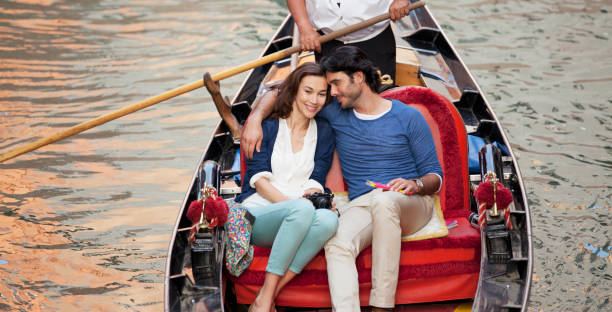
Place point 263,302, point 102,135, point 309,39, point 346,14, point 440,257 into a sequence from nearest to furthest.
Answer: point 263,302 → point 440,257 → point 309,39 → point 346,14 → point 102,135

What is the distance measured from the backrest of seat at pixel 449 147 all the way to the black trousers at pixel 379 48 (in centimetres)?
32

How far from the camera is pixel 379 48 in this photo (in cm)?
266

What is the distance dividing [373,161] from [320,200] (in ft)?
0.87

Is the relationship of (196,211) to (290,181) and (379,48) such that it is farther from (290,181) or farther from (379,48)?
(379,48)

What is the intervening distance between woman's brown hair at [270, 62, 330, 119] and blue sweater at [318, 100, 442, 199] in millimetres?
217

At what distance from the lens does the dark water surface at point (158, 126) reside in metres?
2.96

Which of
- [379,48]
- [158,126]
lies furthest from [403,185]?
[158,126]

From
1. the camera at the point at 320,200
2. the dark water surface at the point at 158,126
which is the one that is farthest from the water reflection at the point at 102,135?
the camera at the point at 320,200

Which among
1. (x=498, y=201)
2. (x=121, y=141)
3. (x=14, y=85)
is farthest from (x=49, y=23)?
(x=498, y=201)

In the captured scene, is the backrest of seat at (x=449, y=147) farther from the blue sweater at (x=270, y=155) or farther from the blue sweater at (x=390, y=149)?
the blue sweater at (x=270, y=155)

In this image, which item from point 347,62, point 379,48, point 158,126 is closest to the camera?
point 347,62

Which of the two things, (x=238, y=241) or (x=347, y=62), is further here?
(x=347, y=62)

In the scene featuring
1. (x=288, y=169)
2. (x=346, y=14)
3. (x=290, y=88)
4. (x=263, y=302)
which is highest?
(x=346, y=14)

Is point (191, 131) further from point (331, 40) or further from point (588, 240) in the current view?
point (588, 240)
